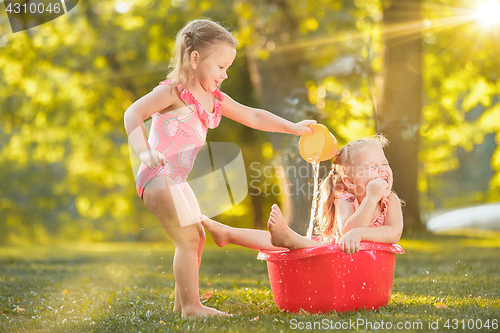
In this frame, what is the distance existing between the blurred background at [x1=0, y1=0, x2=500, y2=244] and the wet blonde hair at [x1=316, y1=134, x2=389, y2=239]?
2235 mm

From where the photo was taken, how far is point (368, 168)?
2766mm

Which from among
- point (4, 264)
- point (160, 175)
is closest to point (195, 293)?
point (160, 175)

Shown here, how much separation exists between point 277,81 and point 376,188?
6314mm

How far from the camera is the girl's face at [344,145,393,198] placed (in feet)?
9.04

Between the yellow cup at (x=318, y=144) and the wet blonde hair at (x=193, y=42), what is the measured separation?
2.46 ft

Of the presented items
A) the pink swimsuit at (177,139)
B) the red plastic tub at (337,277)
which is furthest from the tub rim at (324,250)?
the pink swimsuit at (177,139)

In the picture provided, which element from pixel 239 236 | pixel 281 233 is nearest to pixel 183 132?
pixel 239 236

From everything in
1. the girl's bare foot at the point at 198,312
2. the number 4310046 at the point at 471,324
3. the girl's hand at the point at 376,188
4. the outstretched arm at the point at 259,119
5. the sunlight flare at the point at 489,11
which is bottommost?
the girl's bare foot at the point at 198,312

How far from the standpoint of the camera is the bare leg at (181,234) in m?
2.54

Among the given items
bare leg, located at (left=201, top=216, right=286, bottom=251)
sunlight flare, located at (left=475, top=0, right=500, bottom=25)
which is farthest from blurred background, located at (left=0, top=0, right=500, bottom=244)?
bare leg, located at (left=201, top=216, right=286, bottom=251)

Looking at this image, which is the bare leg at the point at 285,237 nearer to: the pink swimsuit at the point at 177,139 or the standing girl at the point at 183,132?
the standing girl at the point at 183,132

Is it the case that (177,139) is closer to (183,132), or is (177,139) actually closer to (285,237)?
(183,132)

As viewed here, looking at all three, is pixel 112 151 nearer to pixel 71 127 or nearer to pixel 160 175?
pixel 71 127

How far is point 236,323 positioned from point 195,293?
0.98ft
